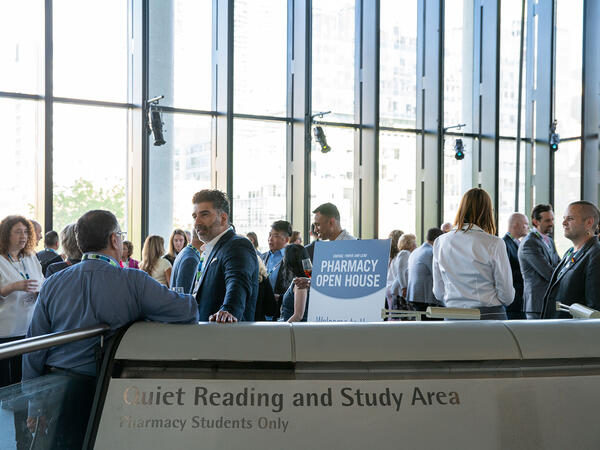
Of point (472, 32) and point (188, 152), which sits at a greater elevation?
point (472, 32)

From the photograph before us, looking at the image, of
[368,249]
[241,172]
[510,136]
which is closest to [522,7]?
[510,136]

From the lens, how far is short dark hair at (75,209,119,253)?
2029 mm

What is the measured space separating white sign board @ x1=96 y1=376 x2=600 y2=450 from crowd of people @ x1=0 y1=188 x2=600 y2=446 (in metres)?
0.27

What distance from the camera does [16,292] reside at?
3.33 meters

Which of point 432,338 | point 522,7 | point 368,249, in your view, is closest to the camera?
point 432,338

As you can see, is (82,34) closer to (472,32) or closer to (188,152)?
(188,152)

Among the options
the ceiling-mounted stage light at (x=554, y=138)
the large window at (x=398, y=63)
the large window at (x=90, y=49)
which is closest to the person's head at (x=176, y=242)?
the large window at (x=90, y=49)

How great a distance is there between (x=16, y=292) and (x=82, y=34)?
6448mm

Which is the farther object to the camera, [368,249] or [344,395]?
[368,249]

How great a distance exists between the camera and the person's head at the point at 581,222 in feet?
9.88

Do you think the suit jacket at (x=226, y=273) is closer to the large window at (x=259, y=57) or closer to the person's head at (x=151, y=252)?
the person's head at (x=151, y=252)

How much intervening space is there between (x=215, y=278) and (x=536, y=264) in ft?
9.45

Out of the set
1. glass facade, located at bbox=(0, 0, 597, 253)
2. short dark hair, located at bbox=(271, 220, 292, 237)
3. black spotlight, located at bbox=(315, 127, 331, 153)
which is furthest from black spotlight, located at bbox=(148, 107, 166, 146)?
short dark hair, located at bbox=(271, 220, 292, 237)

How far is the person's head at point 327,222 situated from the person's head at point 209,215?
980mm
